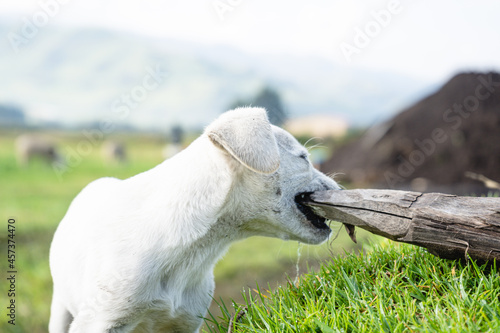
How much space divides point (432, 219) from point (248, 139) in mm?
1009

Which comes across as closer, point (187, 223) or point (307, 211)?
point (187, 223)

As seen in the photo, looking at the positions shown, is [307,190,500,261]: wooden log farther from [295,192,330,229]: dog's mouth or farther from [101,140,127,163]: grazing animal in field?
[101,140,127,163]: grazing animal in field

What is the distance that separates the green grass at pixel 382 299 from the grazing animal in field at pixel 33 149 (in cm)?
1000

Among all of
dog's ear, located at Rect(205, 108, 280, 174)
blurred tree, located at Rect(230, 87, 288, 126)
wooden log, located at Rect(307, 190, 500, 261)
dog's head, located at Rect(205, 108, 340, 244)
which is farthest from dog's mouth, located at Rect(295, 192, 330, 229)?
blurred tree, located at Rect(230, 87, 288, 126)

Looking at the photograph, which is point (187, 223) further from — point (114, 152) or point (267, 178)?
point (114, 152)

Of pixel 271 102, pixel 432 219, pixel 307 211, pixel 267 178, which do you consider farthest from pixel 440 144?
pixel 267 178

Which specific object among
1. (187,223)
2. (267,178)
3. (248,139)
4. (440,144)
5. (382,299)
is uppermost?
(248,139)

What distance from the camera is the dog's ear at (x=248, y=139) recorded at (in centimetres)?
216

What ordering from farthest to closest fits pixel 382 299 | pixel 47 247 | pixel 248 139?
1. pixel 47 247
2. pixel 382 299
3. pixel 248 139

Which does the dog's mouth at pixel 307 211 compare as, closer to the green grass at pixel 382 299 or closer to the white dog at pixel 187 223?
the white dog at pixel 187 223

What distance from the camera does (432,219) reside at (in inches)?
87.8

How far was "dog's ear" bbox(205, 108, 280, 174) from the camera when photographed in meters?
2.16

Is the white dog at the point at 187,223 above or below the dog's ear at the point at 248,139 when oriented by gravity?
below

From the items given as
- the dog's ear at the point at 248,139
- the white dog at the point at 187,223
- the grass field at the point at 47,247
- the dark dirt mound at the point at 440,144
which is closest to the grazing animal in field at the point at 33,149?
the grass field at the point at 47,247
